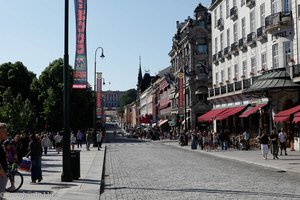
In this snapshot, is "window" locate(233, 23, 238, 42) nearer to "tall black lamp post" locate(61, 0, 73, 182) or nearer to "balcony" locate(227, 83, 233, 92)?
"balcony" locate(227, 83, 233, 92)

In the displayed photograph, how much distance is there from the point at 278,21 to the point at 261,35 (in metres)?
3.95

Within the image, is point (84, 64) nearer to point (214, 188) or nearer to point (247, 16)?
point (214, 188)

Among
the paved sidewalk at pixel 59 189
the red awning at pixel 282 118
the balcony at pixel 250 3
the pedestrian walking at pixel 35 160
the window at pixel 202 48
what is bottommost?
the paved sidewalk at pixel 59 189

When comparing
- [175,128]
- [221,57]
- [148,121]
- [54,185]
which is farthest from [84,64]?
[148,121]

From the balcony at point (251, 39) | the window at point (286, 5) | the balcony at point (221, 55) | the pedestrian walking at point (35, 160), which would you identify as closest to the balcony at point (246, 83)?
the balcony at point (251, 39)

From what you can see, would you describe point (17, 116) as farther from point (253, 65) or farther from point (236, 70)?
point (253, 65)

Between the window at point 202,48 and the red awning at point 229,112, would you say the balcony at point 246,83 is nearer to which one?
the red awning at point 229,112

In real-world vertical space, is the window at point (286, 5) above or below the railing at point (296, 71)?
above

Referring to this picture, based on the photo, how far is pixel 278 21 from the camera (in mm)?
35125

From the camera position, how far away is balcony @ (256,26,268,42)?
3862 cm

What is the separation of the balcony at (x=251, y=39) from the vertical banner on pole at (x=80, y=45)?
22.3 metres

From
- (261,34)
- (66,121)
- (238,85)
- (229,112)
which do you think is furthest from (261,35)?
(66,121)

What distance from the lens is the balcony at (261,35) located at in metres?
38.6

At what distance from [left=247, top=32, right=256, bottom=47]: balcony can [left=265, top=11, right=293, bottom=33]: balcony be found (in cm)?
485
